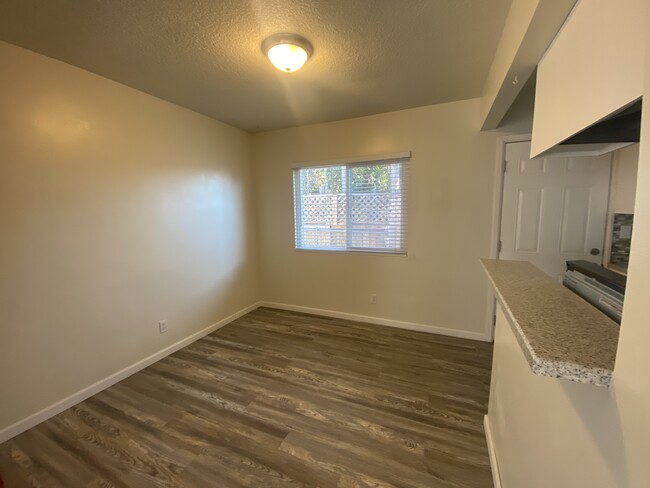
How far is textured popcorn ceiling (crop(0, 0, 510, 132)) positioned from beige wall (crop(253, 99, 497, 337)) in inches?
15.8

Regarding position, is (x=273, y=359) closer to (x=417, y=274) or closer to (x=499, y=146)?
(x=417, y=274)

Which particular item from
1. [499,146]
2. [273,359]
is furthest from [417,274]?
[273,359]

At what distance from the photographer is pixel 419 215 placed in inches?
116

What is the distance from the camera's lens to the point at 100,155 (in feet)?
6.91

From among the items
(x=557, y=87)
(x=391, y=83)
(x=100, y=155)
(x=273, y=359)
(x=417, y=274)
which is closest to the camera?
(x=557, y=87)

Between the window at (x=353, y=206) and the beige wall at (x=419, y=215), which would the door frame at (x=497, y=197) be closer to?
the beige wall at (x=419, y=215)

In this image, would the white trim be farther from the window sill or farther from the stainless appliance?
the stainless appliance

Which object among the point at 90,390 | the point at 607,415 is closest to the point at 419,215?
the point at 607,415

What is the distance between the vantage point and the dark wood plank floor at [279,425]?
4.75 feet

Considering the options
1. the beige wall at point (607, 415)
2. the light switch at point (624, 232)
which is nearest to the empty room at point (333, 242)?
the beige wall at point (607, 415)

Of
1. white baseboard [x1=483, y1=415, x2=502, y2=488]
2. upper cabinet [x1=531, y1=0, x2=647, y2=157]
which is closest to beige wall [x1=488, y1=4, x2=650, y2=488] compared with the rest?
upper cabinet [x1=531, y1=0, x2=647, y2=157]

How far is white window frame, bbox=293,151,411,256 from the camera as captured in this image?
2.96 m

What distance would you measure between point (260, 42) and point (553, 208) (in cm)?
279

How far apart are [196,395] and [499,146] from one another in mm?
3425
